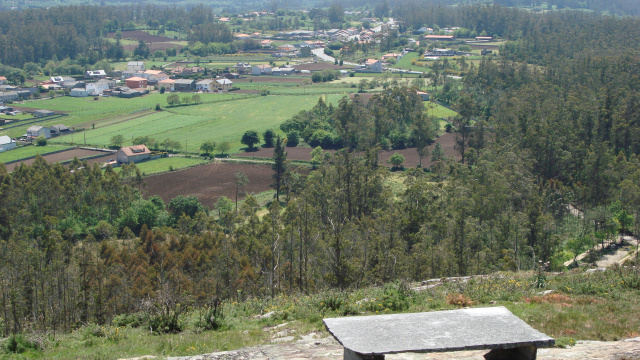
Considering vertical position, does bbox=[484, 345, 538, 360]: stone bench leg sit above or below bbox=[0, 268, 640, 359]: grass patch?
above

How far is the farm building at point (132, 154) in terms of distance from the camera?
A: 55.0 meters

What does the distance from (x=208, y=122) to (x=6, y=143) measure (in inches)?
856

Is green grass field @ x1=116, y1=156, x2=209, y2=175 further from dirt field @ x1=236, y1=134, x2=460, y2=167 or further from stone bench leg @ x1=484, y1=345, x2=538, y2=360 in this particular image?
stone bench leg @ x1=484, y1=345, x2=538, y2=360

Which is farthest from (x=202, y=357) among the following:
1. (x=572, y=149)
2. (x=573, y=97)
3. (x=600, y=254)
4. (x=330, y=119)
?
(x=330, y=119)

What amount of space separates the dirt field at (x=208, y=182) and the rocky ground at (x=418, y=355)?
35.1 m

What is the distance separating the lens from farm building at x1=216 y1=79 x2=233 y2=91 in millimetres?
91887

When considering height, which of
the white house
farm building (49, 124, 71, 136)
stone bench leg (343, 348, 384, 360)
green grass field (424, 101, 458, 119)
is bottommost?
farm building (49, 124, 71, 136)

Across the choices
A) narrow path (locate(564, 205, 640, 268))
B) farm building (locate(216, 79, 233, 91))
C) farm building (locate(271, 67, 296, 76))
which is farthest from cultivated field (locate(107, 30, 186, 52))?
narrow path (locate(564, 205, 640, 268))

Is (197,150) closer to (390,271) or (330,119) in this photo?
(330,119)

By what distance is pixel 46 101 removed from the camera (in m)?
85.8

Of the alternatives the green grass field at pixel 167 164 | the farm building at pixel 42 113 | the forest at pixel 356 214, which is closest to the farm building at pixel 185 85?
the farm building at pixel 42 113

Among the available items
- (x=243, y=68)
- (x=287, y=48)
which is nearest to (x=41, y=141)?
(x=243, y=68)

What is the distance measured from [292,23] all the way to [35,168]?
475 ft

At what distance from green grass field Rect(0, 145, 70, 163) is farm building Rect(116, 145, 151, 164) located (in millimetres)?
9267
